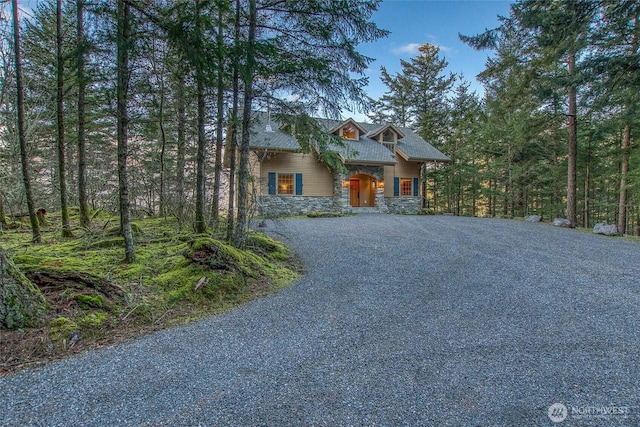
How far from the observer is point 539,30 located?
7.87 meters

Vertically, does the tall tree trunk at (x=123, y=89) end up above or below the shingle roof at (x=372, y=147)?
below

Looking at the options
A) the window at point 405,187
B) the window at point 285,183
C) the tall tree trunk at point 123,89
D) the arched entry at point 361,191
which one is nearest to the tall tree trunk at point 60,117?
the tall tree trunk at point 123,89

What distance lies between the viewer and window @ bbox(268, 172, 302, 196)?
49.8ft

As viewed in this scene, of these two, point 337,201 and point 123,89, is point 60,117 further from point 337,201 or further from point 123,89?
point 337,201

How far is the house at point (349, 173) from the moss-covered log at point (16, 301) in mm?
10982

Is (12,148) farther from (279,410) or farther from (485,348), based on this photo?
(485,348)

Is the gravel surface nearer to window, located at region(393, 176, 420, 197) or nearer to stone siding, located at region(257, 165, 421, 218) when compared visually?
stone siding, located at region(257, 165, 421, 218)

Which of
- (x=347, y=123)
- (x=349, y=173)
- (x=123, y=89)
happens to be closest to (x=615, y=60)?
(x=123, y=89)

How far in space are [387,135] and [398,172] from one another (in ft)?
8.03

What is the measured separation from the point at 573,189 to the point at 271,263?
12.2 meters

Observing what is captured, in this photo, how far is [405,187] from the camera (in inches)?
704

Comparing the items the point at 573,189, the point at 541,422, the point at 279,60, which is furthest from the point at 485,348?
the point at 573,189
